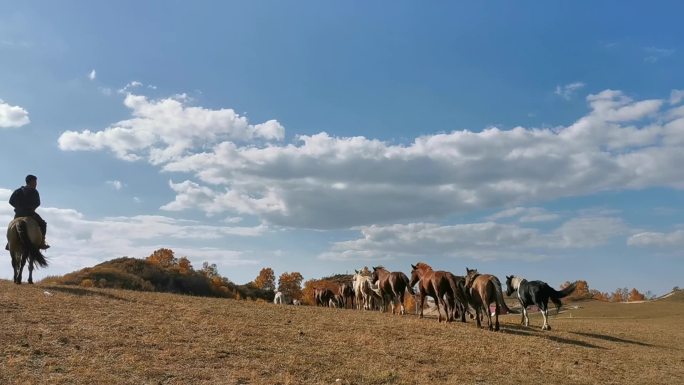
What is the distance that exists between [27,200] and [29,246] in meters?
1.84

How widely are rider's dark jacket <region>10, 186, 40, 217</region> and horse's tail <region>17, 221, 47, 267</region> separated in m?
0.68

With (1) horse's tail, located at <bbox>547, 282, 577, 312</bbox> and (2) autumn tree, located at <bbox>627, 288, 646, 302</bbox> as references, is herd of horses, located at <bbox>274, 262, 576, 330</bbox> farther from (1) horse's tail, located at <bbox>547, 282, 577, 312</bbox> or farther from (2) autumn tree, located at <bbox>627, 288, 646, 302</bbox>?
(2) autumn tree, located at <bbox>627, 288, 646, 302</bbox>

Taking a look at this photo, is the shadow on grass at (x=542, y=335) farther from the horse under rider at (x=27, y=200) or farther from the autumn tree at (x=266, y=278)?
the autumn tree at (x=266, y=278)

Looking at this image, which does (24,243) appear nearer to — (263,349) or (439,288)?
(263,349)

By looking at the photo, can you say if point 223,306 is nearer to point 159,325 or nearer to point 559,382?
point 159,325

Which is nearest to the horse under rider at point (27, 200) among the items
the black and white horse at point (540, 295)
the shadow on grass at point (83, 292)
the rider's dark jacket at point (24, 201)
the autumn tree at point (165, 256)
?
the rider's dark jacket at point (24, 201)

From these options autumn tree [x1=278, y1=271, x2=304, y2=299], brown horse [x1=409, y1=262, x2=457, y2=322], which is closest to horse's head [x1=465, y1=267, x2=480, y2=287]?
brown horse [x1=409, y1=262, x2=457, y2=322]

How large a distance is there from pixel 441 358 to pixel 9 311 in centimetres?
1136

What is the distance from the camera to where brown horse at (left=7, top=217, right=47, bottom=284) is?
19.9 meters

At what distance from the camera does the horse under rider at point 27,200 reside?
20359mm

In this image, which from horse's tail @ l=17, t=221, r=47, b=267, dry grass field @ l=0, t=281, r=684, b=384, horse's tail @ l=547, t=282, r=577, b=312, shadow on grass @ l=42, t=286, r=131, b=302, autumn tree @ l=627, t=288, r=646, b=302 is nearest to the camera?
dry grass field @ l=0, t=281, r=684, b=384

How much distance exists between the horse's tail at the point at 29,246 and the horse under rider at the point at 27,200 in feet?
1.16

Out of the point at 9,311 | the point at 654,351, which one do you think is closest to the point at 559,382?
the point at 654,351

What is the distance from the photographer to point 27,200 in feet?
67.1
